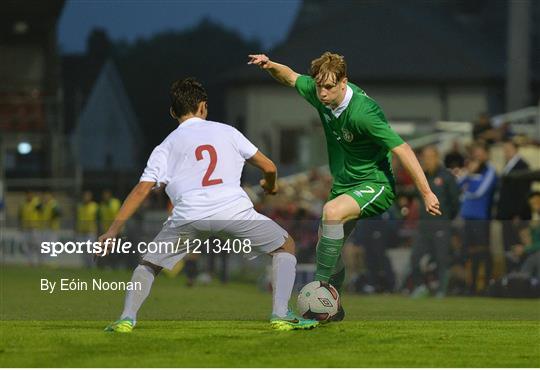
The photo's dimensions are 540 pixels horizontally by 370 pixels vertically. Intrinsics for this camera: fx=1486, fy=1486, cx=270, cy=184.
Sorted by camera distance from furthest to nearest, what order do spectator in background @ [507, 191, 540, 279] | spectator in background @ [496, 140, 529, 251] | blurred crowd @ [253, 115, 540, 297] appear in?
spectator in background @ [496, 140, 529, 251] < blurred crowd @ [253, 115, 540, 297] < spectator in background @ [507, 191, 540, 279]

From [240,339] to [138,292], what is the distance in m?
0.80

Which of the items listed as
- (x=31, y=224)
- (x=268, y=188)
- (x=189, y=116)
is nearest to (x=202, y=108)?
(x=189, y=116)

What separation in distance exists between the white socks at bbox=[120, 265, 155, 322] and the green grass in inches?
6.4

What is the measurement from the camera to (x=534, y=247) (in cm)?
1819

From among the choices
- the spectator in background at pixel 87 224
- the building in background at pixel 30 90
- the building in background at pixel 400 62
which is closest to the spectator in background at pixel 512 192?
the spectator in background at pixel 87 224

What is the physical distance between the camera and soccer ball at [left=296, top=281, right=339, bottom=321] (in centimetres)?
1111

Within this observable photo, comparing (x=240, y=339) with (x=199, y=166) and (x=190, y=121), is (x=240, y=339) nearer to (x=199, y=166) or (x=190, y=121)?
(x=199, y=166)

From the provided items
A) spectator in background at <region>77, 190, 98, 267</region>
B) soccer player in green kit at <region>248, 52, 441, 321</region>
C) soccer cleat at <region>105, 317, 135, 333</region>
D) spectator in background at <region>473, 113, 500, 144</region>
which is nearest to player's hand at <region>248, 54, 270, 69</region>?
soccer player in green kit at <region>248, 52, 441, 321</region>

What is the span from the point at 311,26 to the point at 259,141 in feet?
17.9

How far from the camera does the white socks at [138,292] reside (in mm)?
10320

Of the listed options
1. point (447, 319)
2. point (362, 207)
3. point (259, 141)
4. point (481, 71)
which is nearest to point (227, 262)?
point (447, 319)

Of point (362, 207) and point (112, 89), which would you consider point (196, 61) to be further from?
point (362, 207)

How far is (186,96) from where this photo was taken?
34.0 feet

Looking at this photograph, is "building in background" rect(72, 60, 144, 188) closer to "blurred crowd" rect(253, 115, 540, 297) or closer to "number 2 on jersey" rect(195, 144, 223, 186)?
"blurred crowd" rect(253, 115, 540, 297)
